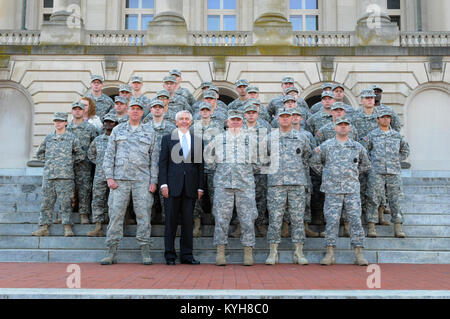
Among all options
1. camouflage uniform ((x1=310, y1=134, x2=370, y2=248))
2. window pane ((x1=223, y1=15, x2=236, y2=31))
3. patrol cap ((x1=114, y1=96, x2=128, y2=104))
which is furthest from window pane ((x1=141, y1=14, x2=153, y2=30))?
camouflage uniform ((x1=310, y1=134, x2=370, y2=248))

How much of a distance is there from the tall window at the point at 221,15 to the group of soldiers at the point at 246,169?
1638 centimetres

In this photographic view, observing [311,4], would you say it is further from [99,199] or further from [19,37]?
[99,199]

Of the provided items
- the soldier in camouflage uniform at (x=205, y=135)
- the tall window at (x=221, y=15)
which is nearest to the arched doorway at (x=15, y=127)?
→ the tall window at (x=221, y=15)

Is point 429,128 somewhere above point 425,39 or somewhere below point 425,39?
below

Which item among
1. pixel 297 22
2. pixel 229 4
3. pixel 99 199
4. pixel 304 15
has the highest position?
pixel 229 4

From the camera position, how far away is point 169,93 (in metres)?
9.82

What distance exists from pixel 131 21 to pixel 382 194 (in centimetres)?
2013

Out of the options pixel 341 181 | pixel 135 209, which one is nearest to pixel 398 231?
pixel 341 181

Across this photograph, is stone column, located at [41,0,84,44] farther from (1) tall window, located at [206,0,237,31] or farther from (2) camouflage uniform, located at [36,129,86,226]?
(2) camouflage uniform, located at [36,129,86,226]

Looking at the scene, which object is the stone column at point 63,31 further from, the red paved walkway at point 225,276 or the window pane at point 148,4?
the red paved walkway at point 225,276

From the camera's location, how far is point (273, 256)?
7.92m

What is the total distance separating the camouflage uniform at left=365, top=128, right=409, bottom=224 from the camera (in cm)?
885

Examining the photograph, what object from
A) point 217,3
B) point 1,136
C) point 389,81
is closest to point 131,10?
point 217,3

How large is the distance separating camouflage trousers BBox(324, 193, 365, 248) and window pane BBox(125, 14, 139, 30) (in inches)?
793
